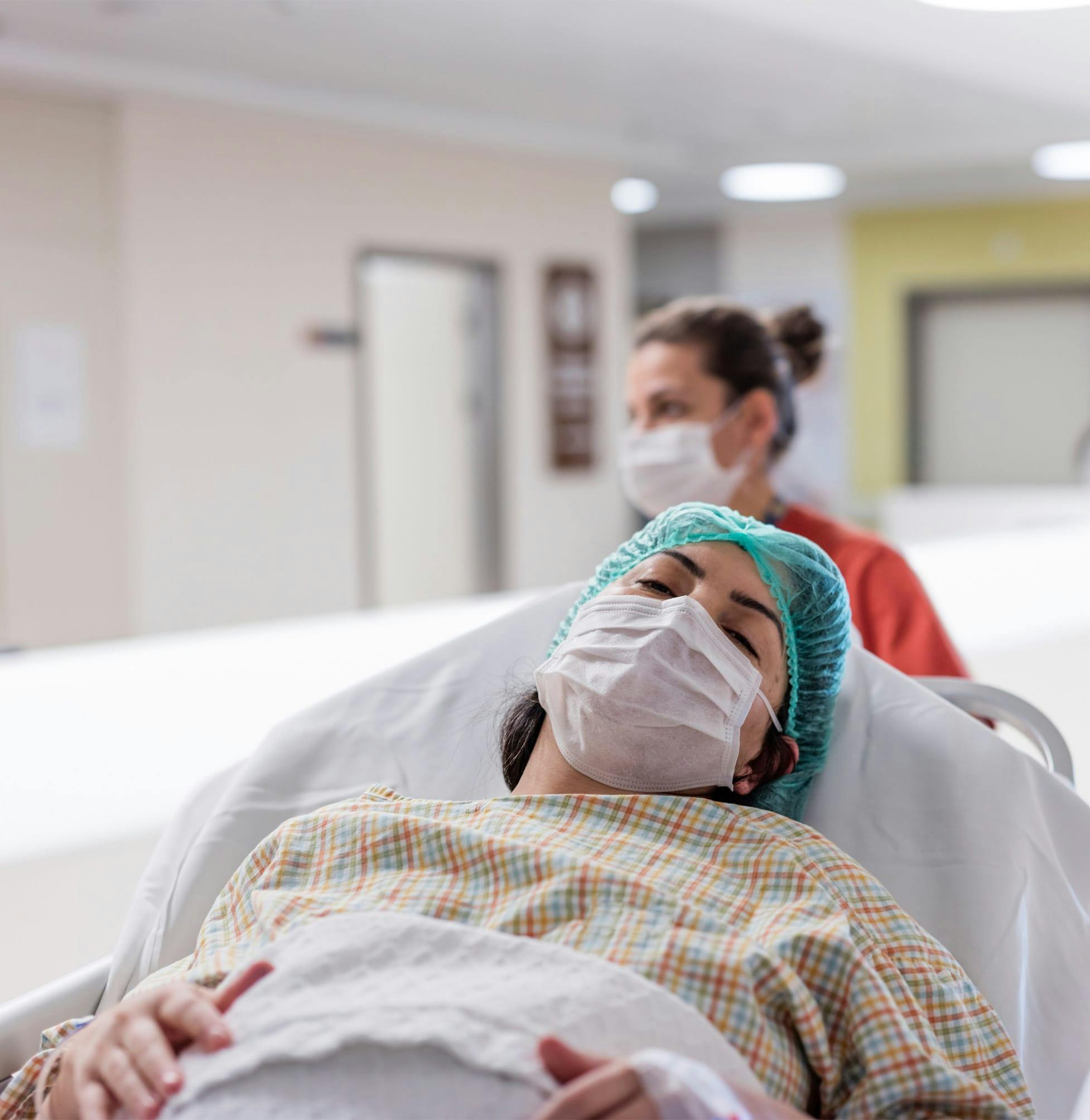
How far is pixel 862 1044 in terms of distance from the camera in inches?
40.6

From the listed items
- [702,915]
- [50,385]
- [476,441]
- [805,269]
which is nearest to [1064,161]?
[805,269]

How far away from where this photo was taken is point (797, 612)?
1.39 metres

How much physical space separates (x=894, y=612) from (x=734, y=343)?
530mm

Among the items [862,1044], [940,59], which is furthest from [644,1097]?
[940,59]

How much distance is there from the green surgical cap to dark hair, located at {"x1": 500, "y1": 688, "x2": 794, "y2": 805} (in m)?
0.02

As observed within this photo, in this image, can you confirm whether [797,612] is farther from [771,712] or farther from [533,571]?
[533,571]

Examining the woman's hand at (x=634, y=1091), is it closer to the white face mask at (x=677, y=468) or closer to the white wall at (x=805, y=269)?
the white face mask at (x=677, y=468)

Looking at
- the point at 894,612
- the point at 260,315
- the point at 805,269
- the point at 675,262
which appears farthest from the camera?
the point at 675,262

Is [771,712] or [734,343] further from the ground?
[734,343]

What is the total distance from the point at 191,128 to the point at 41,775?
4.04 m

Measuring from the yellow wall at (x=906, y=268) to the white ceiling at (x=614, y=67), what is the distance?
1576 mm

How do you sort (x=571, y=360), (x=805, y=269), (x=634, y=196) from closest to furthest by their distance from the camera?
(x=571, y=360) → (x=634, y=196) → (x=805, y=269)

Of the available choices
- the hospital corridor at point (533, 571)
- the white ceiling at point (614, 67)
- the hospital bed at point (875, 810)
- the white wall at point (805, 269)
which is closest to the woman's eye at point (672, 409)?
the hospital corridor at point (533, 571)

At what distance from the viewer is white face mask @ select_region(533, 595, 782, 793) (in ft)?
4.13
